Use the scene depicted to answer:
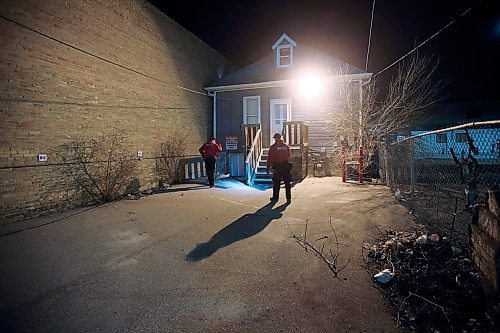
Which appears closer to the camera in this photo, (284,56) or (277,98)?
(277,98)

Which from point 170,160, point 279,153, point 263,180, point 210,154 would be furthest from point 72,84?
point 263,180

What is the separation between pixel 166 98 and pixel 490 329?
38.8ft

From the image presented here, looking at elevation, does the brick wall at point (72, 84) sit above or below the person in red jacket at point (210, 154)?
above

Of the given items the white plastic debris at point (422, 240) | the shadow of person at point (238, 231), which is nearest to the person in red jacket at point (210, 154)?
the shadow of person at point (238, 231)

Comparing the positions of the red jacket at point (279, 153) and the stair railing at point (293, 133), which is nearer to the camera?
the red jacket at point (279, 153)

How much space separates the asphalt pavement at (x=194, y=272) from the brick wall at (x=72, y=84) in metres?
1.17

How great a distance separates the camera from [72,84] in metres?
7.59

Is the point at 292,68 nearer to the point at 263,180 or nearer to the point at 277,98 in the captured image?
the point at 277,98

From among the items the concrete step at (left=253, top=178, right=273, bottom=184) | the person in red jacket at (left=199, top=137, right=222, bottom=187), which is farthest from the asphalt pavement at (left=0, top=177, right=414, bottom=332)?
the concrete step at (left=253, top=178, right=273, bottom=184)

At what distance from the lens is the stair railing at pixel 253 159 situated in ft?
35.8

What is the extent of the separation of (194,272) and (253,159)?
27.4ft

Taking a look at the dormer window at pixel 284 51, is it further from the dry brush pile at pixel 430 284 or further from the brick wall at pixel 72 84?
the dry brush pile at pixel 430 284

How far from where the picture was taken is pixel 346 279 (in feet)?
10.9

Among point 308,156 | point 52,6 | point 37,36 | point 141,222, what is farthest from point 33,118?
point 308,156
